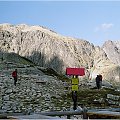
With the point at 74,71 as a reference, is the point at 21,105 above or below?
below

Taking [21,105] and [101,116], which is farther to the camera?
[21,105]

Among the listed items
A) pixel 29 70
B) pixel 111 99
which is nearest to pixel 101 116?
pixel 111 99

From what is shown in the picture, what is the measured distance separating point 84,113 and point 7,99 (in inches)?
762

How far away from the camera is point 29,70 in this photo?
84.6 m

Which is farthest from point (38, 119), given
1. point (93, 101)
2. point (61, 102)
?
point (93, 101)

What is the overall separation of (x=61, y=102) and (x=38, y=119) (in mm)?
22222

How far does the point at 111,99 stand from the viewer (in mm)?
39312

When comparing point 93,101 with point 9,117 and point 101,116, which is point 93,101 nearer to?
point 101,116

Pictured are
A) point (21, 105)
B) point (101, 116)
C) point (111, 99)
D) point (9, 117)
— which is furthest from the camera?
point (111, 99)

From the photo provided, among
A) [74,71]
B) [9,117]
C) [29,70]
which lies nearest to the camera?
[9,117]

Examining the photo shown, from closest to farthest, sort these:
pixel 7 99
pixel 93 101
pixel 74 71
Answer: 1. pixel 74 71
2. pixel 7 99
3. pixel 93 101

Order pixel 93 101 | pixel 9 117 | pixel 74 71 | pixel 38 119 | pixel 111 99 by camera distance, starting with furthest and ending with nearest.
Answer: pixel 111 99, pixel 93 101, pixel 74 71, pixel 9 117, pixel 38 119

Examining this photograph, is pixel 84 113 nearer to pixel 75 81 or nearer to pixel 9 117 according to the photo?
pixel 9 117

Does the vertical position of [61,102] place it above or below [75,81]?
below
